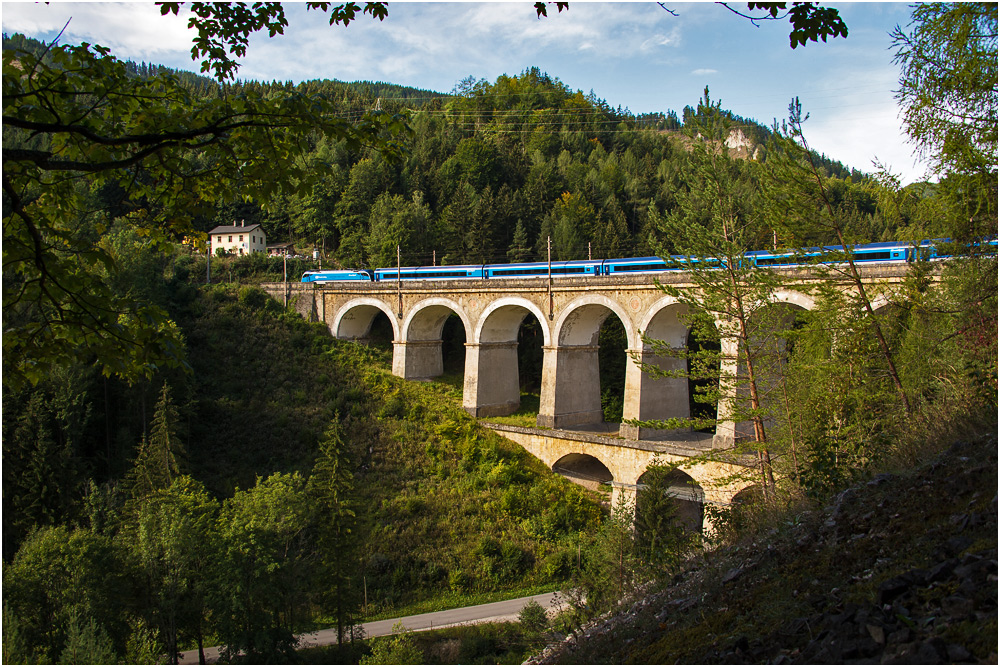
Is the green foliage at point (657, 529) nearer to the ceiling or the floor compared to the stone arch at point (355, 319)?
nearer to the floor

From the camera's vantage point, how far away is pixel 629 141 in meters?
77.8

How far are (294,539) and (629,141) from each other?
6927cm

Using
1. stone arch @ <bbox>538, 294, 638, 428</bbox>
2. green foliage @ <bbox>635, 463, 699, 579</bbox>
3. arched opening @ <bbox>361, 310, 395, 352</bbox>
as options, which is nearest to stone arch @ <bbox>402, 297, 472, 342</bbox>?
arched opening @ <bbox>361, 310, 395, 352</bbox>

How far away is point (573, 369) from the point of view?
92.9 feet

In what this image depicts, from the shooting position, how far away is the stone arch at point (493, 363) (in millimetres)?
30312

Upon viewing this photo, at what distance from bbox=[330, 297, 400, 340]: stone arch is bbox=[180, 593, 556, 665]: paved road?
18278 millimetres

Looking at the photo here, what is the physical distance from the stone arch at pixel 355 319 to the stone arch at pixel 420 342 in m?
2.21

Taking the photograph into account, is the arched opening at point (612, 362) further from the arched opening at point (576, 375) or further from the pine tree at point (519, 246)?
the pine tree at point (519, 246)

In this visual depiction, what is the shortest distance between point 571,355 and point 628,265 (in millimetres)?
4739

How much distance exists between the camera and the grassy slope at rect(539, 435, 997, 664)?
388 centimetres

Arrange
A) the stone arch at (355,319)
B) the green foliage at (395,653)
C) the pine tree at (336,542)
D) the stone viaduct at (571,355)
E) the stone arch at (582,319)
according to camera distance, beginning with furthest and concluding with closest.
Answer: the stone arch at (355,319)
the stone arch at (582,319)
the stone viaduct at (571,355)
the pine tree at (336,542)
the green foliage at (395,653)

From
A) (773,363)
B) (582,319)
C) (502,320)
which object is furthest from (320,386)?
(773,363)

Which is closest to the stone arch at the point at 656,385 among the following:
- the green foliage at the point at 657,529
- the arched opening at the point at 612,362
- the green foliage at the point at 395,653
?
the green foliage at the point at 657,529

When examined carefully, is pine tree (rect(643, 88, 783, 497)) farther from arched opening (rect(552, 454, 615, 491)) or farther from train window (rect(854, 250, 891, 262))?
arched opening (rect(552, 454, 615, 491))
